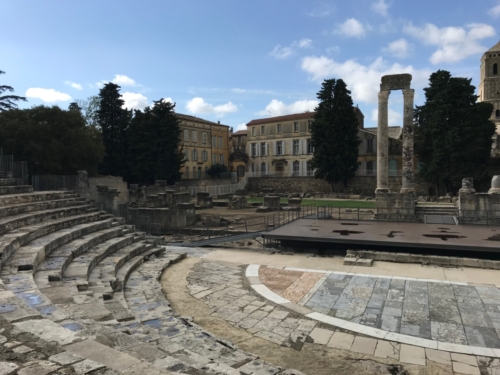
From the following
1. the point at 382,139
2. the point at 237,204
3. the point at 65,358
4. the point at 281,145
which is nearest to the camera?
the point at 65,358

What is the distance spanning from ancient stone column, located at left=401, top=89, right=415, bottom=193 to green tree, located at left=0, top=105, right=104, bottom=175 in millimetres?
21647

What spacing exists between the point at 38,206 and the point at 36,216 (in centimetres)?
171

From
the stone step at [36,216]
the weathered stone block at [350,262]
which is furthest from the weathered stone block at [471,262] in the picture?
the stone step at [36,216]

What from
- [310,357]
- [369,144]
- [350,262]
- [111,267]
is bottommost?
[310,357]

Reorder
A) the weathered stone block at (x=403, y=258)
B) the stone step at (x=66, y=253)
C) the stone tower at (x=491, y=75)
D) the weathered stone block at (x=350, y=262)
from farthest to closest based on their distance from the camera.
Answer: the stone tower at (x=491, y=75), the weathered stone block at (x=403, y=258), the weathered stone block at (x=350, y=262), the stone step at (x=66, y=253)

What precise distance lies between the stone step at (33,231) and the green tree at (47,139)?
12.6m

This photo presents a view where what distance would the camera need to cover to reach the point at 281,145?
57750mm

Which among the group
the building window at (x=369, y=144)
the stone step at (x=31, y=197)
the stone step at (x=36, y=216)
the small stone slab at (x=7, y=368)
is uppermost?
the building window at (x=369, y=144)

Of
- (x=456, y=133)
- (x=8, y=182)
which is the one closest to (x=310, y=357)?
(x=8, y=182)

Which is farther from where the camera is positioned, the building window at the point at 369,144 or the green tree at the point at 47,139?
the building window at the point at 369,144

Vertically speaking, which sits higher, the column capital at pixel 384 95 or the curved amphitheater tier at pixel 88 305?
the column capital at pixel 384 95

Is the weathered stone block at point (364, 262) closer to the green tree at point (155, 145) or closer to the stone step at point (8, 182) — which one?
the stone step at point (8, 182)

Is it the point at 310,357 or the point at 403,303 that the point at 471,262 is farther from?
the point at 310,357

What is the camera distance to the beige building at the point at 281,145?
182ft
